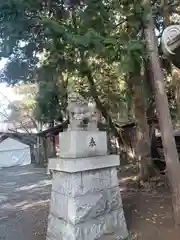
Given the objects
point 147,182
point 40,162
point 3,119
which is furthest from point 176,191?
point 3,119

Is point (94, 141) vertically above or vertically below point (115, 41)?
below

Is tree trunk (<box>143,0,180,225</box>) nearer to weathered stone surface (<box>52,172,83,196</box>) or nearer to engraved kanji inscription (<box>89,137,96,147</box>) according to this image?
engraved kanji inscription (<box>89,137,96,147</box>)

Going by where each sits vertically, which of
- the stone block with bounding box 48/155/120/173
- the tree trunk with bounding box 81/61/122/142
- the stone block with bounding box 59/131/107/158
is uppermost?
the tree trunk with bounding box 81/61/122/142

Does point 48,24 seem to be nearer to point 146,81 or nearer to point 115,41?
point 115,41

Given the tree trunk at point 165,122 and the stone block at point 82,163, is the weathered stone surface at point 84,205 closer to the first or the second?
the stone block at point 82,163

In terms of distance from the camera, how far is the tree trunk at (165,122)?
172 inches

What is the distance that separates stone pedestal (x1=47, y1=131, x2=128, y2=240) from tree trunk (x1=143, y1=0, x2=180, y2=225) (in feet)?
3.05

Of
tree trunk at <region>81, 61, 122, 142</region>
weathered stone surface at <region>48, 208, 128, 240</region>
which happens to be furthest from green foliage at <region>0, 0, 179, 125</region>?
weathered stone surface at <region>48, 208, 128, 240</region>

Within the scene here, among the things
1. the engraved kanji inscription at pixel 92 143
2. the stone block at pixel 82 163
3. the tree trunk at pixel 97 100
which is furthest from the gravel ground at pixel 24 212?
the tree trunk at pixel 97 100

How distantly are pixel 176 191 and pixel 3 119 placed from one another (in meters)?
23.0

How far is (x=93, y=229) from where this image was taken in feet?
12.7

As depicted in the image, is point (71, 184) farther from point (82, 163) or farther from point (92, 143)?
point (92, 143)

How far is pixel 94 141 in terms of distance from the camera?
13.3ft

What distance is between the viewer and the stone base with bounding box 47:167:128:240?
3707 millimetres
